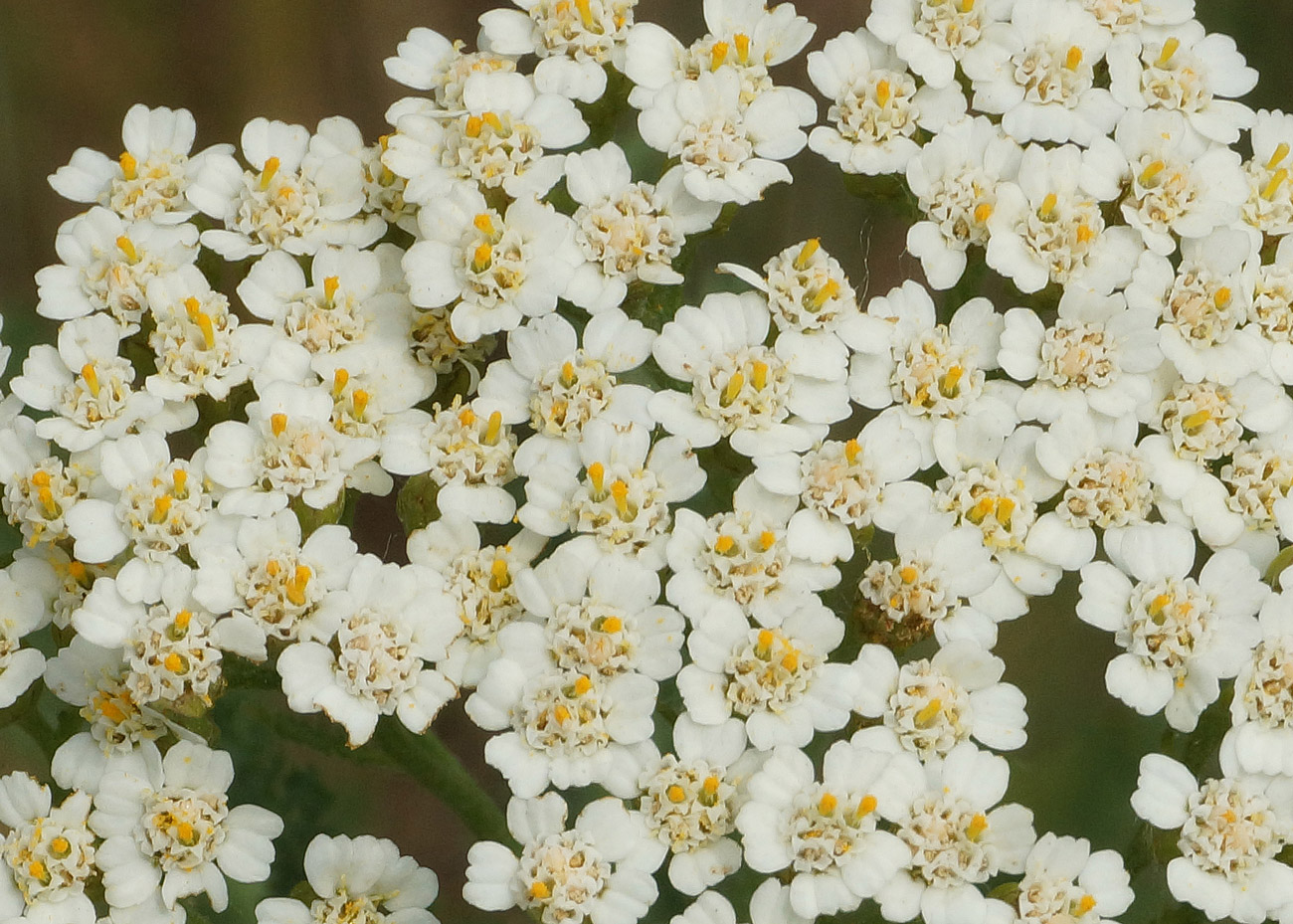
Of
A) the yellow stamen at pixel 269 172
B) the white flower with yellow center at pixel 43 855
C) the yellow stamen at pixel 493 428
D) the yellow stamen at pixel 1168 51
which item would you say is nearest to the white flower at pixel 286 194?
the yellow stamen at pixel 269 172

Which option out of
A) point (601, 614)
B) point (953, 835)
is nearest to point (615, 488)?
point (601, 614)

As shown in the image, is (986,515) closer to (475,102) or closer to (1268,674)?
(1268,674)

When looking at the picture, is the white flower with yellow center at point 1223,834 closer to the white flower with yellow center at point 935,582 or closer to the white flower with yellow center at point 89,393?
the white flower with yellow center at point 935,582

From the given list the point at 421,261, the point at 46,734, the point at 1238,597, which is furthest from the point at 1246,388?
the point at 46,734

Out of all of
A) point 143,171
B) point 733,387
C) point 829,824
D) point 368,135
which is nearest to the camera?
point 829,824

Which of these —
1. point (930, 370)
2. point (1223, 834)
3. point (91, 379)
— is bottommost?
point (1223, 834)

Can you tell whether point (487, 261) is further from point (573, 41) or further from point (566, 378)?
point (573, 41)
